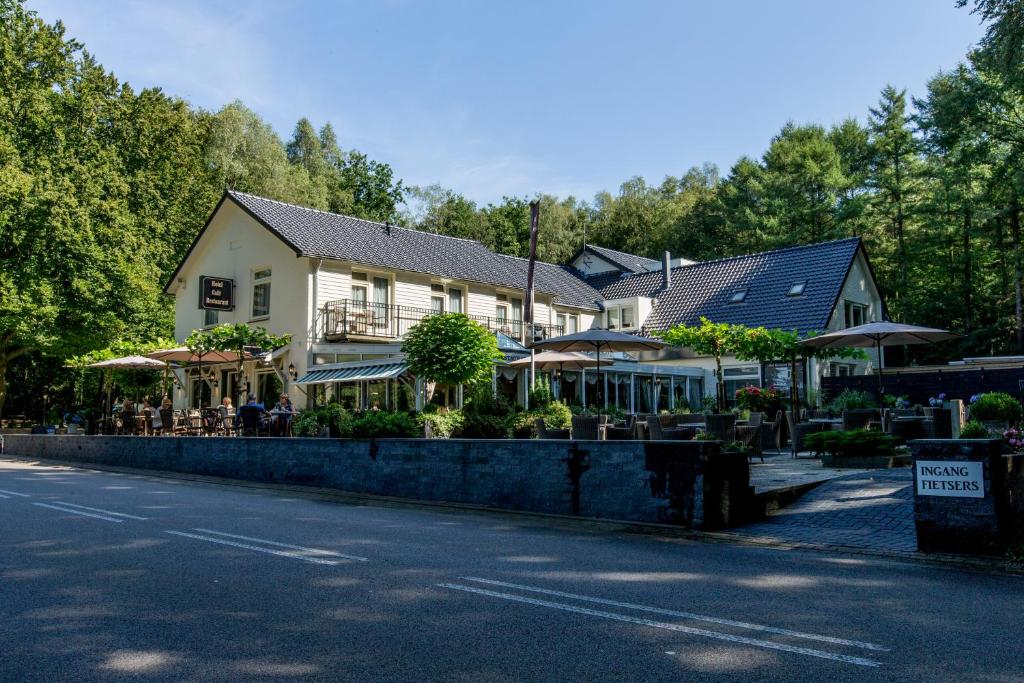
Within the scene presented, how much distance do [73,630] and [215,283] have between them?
2808cm

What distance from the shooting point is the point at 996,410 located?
41.3 feet

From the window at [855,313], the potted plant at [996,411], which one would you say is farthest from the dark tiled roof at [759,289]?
the potted plant at [996,411]

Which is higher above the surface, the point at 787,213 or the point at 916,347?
the point at 787,213

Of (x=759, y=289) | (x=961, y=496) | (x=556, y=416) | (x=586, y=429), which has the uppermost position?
(x=759, y=289)

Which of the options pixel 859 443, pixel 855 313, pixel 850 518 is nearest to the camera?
pixel 850 518

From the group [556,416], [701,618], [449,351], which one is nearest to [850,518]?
[701,618]

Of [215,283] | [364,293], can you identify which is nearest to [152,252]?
[215,283]

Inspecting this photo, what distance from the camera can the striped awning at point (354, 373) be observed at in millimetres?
23438

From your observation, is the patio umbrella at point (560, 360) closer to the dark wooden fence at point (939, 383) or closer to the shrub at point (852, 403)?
the shrub at point (852, 403)

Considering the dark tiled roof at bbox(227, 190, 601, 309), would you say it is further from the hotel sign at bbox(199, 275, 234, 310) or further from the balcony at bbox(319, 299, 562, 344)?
the hotel sign at bbox(199, 275, 234, 310)

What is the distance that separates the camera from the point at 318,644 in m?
4.59

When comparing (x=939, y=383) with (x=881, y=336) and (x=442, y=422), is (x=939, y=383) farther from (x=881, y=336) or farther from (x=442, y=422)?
(x=442, y=422)

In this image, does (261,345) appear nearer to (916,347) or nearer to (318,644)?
(318,644)

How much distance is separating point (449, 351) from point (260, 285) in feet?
41.9
